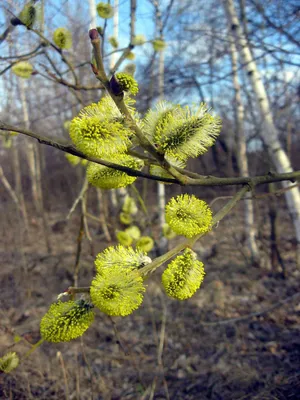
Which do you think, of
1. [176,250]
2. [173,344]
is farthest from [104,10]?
[173,344]

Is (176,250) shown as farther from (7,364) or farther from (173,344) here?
(173,344)

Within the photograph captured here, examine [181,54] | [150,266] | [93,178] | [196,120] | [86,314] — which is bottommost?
[86,314]

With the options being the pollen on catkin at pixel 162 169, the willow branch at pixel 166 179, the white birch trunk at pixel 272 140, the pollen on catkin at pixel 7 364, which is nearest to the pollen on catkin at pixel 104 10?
the pollen on catkin at pixel 162 169

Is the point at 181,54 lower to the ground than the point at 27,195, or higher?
higher

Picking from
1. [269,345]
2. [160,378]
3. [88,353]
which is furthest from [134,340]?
[269,345]

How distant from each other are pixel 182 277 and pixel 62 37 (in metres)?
1.49

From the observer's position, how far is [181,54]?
27.2 ft

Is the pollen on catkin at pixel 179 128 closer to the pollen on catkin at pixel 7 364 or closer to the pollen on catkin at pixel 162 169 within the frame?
the pollen on catkin at pixel 162 169

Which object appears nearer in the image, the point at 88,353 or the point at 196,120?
the point at 196,120

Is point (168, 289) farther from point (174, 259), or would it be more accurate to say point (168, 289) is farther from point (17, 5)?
point (17, 5)

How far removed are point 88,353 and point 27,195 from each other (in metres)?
11.2

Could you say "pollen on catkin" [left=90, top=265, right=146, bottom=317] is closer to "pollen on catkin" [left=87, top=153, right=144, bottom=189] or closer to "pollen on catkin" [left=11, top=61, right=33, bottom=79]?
"pollen on catkin" [left=87, top=153, right=144, bottom=189]

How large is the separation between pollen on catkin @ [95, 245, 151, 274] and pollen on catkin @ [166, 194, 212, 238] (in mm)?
125

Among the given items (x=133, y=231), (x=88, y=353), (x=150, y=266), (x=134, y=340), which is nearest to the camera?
(x=150, y=266)
